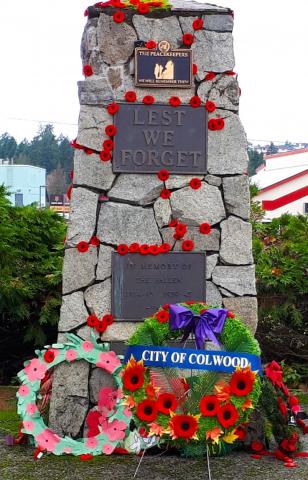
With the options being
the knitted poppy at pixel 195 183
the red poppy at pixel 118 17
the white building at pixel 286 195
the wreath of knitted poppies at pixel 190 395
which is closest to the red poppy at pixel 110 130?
the knitted poppy at pixel 195 183

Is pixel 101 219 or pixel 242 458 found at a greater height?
pixel 101 219

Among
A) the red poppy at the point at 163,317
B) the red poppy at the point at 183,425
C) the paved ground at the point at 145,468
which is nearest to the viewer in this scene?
the red poppy at the point at 183,425

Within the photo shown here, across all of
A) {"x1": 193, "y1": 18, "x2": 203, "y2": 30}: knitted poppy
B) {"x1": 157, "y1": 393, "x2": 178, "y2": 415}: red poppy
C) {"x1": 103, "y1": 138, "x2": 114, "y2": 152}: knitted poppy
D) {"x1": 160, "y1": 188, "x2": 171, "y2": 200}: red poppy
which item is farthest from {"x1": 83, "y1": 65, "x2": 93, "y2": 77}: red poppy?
{"x1": 157, "y1": 393, "x2": 178, "y2": 415}: red poppy

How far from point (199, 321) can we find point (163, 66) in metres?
2.06

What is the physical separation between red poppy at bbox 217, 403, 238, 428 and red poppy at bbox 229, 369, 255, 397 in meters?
0.10

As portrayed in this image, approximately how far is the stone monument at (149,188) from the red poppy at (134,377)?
95 centimetres

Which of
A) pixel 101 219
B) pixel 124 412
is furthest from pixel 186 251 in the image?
pixel 124 412

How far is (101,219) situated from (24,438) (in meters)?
1.73

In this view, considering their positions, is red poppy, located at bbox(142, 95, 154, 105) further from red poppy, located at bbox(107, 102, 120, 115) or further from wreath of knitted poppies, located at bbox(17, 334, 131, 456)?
wreath of knitted poppies, located at bbox(17, 334, 131, 456)

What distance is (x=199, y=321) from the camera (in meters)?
4.93

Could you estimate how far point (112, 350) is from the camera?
230 inches

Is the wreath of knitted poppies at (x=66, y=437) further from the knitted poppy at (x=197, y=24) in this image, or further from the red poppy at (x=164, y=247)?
the knitted poppy at (x=197, y=24)

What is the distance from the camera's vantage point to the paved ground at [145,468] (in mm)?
4957

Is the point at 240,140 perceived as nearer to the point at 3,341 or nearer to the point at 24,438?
the point at 24,438
